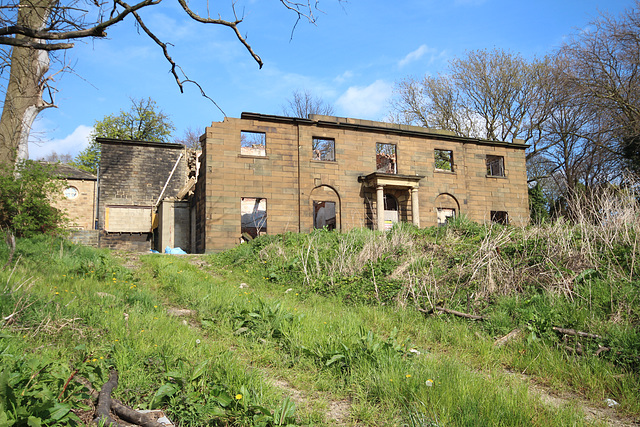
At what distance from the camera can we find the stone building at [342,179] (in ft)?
61.6

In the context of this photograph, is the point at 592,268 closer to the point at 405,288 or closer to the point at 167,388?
the point at 405,288

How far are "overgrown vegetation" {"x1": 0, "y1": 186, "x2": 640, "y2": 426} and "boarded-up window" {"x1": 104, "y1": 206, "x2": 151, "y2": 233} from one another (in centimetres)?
1598

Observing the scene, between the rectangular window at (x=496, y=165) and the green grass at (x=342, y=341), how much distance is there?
58.4ft

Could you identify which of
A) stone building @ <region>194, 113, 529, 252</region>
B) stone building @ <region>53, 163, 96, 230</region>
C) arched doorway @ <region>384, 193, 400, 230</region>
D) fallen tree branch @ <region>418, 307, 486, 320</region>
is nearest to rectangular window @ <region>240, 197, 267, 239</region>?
stone building @ <region>194, 113, 529, 252</region>

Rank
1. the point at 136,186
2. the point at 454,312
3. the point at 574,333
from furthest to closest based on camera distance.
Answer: the point at 136,186 → the point at 454,312 → the point at 574,333

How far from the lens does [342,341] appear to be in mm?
4691

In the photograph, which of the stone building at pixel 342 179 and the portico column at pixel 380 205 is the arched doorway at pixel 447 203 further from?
the portico column at pixel 380 205

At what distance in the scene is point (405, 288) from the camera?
296 inches

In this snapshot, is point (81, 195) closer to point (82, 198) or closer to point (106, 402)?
point (82, 198)

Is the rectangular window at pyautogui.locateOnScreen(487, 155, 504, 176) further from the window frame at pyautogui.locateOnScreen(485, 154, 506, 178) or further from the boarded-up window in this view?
the boarded-up window

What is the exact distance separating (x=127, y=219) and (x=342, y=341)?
23.6 m

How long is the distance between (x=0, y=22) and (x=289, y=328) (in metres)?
4.71

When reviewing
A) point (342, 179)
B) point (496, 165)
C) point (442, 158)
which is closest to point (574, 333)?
point (342, 179)

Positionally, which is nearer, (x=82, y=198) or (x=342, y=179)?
(x=342, y=179)
